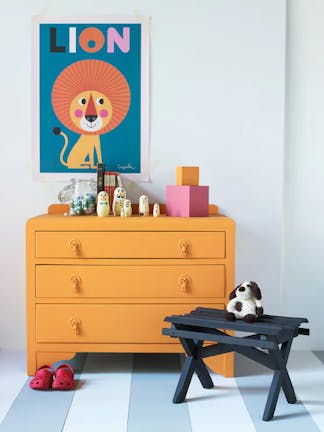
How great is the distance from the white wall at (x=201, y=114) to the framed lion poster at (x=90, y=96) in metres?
0.06

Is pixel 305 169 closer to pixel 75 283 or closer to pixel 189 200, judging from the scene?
pixel 189 200

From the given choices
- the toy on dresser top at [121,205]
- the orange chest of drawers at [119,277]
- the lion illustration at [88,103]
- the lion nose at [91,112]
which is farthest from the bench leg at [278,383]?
the lion nose at [91,112]

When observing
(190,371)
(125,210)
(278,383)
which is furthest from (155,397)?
(125,210)

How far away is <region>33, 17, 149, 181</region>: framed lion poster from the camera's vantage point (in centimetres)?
352

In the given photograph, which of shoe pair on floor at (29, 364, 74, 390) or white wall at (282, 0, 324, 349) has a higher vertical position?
white wall at (282, 0, 324, 349)

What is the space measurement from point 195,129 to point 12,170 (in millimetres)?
977

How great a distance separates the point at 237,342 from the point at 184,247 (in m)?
0.58

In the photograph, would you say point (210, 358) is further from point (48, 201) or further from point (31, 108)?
Answer: point (31, 108)

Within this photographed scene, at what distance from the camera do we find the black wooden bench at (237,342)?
2.59 metres

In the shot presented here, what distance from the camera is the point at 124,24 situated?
3514 mm

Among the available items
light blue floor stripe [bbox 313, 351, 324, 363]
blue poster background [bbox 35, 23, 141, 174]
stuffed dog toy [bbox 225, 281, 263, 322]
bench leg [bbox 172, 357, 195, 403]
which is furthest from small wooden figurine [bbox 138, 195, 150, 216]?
light blue floor stripe [bbox 313, 351, 324, 363]

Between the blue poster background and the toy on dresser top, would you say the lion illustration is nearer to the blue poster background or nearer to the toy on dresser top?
the blue poster background

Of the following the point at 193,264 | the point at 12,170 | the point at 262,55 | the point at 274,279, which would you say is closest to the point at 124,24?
the point at 262,55

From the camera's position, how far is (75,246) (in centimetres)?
307
